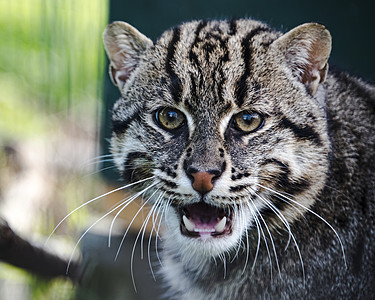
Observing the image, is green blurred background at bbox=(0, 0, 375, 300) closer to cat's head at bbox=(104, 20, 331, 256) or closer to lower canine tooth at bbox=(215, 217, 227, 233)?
cat's head at bbox=(104, 20, 331, 256)

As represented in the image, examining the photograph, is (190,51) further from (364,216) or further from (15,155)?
(15,155)

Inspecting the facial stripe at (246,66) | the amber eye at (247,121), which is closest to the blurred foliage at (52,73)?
the facial stripe at (246,66)

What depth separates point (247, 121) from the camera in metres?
2.72

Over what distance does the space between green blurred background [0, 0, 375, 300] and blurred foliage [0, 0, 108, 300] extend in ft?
0.03

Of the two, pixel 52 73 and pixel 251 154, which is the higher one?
pixel 251 154

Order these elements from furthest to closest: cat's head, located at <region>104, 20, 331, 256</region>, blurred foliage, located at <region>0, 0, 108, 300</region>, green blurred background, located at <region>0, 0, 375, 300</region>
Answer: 1. blurred foliage, located at <region>0, 0, 108, 300</region>
2. green blurred background, located at <region>0, 0, 375, 300</region>
3. cat's head, located at <region>104, 20, 331, 256</region>

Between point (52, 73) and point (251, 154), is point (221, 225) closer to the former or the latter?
point (251, 154)

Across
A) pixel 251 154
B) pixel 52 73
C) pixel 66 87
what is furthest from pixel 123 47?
pixel 52 73

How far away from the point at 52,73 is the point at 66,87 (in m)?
0.29

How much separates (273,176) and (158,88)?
0.80 m

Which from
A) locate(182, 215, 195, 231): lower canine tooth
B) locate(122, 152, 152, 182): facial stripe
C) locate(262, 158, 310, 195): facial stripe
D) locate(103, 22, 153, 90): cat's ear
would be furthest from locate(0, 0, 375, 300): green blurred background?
locate(262, 158, 310, 195): facial stripe

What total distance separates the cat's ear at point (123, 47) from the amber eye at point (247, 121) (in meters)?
0.77

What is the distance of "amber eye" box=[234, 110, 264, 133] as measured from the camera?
2713 mm

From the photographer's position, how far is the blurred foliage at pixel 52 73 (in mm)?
4133
